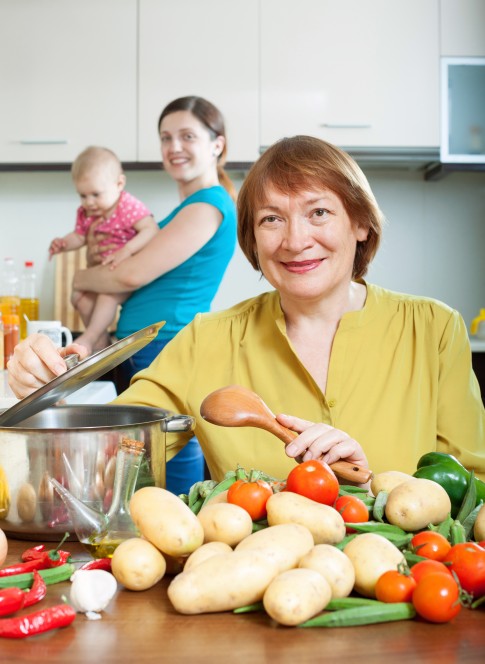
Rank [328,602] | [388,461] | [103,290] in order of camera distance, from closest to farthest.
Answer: [328,602] < [388,461] < [103,290]

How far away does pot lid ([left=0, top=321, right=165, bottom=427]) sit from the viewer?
0.95 m

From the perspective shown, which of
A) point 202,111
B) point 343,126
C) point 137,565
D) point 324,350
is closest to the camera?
point 137,565

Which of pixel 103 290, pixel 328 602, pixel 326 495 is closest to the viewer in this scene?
pixel 328 602

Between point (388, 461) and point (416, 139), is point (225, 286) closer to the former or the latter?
point (416, 139)

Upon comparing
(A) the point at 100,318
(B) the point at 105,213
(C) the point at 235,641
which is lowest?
(C) the point at 235,641

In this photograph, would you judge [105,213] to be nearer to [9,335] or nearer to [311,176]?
[9,335]

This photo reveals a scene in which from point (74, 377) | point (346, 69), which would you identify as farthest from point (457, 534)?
point (346, 69)

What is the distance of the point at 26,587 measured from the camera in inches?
30.7

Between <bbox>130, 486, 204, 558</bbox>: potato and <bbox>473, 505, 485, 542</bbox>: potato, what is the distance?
0.97 ft

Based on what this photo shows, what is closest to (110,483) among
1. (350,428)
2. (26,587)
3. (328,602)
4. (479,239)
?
(26,587)

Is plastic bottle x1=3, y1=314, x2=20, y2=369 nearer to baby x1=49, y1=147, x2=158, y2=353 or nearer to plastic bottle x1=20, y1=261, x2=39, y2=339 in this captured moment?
baby x1=49, y1=147, x2=158, y2=353

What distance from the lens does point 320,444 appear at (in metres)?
1.01

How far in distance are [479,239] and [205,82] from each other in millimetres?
1447

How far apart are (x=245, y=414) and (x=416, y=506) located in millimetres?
259
